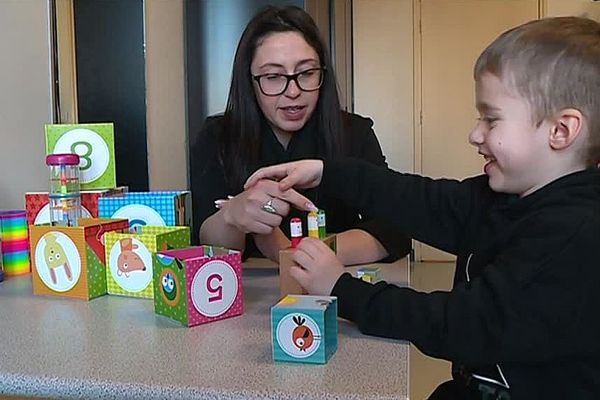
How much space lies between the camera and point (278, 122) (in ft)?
4.68

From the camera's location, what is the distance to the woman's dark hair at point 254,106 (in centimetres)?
142

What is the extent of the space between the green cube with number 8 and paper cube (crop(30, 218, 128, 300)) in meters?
0.20

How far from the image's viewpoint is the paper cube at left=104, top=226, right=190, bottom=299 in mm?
973

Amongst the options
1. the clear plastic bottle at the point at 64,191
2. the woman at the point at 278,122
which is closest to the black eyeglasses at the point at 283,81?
the woman at the point at 278,122

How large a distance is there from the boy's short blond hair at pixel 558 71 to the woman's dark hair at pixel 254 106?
A: 0.64 meters

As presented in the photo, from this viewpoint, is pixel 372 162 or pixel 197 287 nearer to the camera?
pixel 197 287

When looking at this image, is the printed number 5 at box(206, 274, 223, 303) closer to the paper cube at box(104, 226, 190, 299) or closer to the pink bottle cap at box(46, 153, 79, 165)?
the paper cube at box(104, 226, 190, 299)

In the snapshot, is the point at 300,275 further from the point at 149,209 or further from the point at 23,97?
the point at 23,97

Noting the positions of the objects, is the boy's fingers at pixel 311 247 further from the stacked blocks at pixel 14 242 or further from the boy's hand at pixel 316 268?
the stacked blocks at pixel 14 242

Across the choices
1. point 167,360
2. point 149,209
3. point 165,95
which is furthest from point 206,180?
point 165,95

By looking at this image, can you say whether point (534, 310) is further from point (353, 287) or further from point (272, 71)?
point (272, 71)

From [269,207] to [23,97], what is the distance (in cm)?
82

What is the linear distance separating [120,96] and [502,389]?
4.99 ft

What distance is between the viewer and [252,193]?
105 centimetres
